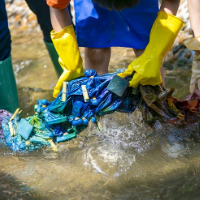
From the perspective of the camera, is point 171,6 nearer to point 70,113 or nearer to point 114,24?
point 114,24

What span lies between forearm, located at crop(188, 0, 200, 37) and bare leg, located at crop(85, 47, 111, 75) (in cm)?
62

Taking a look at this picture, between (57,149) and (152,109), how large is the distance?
57 cm

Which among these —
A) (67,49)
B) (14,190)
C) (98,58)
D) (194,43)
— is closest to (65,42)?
(67,49)

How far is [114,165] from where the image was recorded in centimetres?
159

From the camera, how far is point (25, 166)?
1.64 m

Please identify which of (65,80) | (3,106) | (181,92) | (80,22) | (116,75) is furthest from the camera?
(181,92)

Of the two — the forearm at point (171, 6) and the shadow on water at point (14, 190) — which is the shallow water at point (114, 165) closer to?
the shadow on water at point (14, 190)

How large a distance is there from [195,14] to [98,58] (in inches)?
27.1

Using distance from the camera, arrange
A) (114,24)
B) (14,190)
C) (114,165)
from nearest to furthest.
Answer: (14,190) < (114,165) < (114,24)

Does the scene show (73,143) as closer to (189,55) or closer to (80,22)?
(80,22)

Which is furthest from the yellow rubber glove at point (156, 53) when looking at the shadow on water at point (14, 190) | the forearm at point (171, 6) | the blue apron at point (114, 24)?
the shadow on water at point (14, 190)

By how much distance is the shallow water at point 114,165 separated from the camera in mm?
1418

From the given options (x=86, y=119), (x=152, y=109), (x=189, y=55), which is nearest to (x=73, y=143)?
(x=86, y=119)

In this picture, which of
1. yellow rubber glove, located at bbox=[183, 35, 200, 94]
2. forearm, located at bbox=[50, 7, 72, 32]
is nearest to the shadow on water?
forearm, located at bbox=[50, 7, 72, 32]
